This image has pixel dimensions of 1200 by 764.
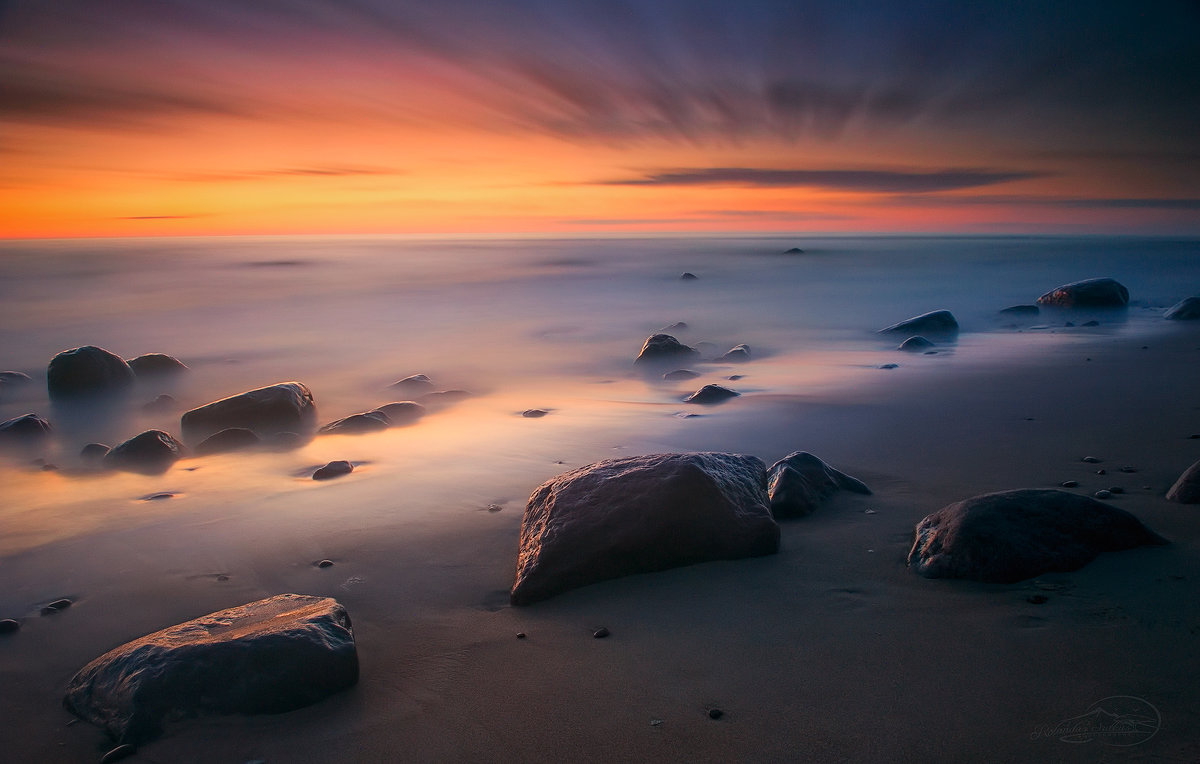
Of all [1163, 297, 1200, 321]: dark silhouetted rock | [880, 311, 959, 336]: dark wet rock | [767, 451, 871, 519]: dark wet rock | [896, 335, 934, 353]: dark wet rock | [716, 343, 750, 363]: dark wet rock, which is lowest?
[767, 451, 871, 519]: dark wet rock

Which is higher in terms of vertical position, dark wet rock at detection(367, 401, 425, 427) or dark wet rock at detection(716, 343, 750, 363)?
dark wet rock at detection(716, 343, 750, 363)

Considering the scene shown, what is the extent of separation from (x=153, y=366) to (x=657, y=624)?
12.1 metres

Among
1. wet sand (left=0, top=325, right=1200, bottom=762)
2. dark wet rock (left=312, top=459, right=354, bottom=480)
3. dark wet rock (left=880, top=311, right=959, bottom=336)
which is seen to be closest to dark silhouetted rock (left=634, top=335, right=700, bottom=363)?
dark wet rock (left=880, top=311, right=959, bottom=336)

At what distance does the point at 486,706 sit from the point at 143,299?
2983 centimetres

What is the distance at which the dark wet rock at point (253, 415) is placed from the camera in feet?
26.0

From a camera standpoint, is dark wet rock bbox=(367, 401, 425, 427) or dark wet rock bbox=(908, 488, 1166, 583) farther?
dark wet rock bbox=(367, 401, 425, 427)

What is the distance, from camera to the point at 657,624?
10.9 feet

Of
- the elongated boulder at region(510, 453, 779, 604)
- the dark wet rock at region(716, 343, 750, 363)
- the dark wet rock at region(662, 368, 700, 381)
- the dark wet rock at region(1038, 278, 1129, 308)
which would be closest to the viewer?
the elongated boulder at region(510, 453, 779, 604)

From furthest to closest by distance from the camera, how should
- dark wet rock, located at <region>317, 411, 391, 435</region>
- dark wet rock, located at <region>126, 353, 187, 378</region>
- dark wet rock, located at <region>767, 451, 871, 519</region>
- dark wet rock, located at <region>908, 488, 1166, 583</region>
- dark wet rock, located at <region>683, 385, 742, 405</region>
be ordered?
dark wet rock, located at <region>126, 353, 187, 378</region>
dark wet rock, located at <region>683, 385, 742, 405</region>
dark wet rock, located at <region>317, 411, 391, 435</region>
dark wet rock, located at <region>767, 451, 871, 519</region>
dark wet rock, located at <region>908, 488, 1166, 583</region>

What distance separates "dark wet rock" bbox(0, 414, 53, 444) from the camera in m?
8.04

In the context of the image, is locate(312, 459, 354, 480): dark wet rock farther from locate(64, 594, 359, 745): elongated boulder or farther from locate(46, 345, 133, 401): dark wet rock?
locate(46, 345, 133, 401): dark wet rock

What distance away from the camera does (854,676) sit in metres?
2.81

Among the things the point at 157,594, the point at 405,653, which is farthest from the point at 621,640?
the point at 157,594

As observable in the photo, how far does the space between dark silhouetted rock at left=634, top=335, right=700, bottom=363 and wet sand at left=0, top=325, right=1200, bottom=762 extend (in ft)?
21.2
